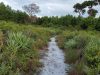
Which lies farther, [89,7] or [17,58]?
[89,7]

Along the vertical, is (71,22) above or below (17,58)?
below

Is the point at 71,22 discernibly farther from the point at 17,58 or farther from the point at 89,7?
the point at 17,58

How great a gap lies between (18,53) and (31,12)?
7628 cm

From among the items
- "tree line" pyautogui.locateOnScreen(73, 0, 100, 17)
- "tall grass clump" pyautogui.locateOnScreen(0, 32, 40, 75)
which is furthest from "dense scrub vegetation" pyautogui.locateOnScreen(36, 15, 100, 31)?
"tall grass clump" pyautogui.locateOnScreen(0, 32, 40, 75)

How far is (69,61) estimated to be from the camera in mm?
16266

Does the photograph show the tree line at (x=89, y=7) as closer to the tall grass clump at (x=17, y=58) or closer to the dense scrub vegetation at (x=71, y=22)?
the dense scrub vegetation at (x=71, y=22)

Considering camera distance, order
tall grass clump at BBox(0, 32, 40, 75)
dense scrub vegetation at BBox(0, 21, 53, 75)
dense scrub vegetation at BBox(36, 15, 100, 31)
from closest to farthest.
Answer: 1. dense scrub vegetation at BBox(0, 21, 53, 75)
2. tall grass clump at BBox(0, 32, 40, 75)
3. dense scrub vegetation at BBox(36, 15, 100, 31)

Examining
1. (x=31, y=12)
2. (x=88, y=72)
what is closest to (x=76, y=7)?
(x=31, y=12)

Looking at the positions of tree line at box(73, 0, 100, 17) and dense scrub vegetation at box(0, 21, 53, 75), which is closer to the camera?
dense scrub vegetation at box(0, 21, 53, 75)

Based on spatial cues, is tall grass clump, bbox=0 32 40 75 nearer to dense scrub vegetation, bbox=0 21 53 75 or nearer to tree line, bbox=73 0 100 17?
dense scrub vegetation, bbox=0 21 53 75

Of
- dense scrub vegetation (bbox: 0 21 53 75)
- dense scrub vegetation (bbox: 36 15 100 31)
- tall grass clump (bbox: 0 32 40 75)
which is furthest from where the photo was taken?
dense scrub vegetation (bbox: 36 15 100 31)

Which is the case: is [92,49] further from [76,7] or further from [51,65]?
[76,7]

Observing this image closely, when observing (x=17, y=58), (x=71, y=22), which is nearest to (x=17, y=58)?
(x=17, y=58)

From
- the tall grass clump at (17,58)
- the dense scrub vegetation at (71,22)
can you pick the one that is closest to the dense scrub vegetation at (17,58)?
the tall grass clump at (17,58)
